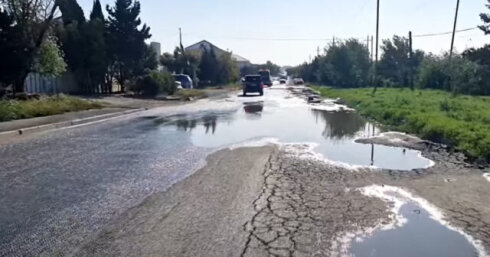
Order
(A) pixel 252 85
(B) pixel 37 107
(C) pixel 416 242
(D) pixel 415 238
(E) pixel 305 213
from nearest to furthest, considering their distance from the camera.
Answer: (C) pixel 416 242, (D) pixel 415 238, (E) pixel 305 213, (B) pixel 37 107, (A) pixel 252 85

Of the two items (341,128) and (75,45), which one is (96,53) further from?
(341,128)

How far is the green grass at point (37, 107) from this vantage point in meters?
19.0

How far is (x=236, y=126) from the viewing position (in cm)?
1836

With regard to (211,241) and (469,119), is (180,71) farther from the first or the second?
(211,241)

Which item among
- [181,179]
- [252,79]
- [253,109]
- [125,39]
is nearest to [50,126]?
[181,179]

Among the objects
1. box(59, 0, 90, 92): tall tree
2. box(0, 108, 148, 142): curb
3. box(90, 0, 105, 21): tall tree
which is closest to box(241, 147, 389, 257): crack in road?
box(0, 108, 148, 142): curb

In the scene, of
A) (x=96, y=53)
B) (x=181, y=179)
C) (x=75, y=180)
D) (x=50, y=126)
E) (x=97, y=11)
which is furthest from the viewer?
(x=97, y=11)

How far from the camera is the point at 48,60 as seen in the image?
1101 inches

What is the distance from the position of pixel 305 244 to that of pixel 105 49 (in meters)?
35.6

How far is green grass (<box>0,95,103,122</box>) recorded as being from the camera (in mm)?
19045

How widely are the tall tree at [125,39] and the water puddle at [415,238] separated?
37207 millimetres

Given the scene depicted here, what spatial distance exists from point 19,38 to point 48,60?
1.98m

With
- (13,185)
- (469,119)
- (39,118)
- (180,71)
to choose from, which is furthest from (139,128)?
(180,71)

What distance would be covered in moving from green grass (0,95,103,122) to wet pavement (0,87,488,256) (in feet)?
13.1
